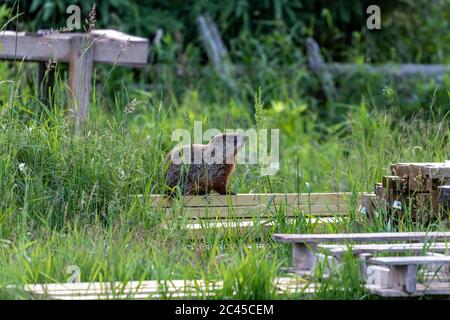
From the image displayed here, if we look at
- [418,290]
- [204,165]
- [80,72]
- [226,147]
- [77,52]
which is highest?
[77,52]

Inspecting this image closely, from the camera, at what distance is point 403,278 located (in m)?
4.17

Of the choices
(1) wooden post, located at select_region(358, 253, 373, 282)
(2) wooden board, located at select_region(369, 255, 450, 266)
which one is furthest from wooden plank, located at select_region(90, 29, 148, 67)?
(2) wooden board, located at select_region(369, 255, 450, 266)

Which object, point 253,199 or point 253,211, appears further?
point 253,199

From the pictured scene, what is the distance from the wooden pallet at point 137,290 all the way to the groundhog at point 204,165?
53.7 inches

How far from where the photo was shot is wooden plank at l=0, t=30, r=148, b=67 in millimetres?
7000

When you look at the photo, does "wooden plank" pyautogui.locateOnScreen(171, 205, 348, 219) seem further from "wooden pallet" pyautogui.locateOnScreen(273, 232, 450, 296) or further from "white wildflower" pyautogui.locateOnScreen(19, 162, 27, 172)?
"white wildflower" pyautogui.locateOnScreen(19, 162, 27, 172)

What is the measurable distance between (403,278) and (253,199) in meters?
1.66

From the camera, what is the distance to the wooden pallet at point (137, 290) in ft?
13.3

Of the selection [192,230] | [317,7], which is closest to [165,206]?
[192,230]

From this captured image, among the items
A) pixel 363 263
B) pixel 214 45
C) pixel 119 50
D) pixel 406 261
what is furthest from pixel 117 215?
pixel 214 45

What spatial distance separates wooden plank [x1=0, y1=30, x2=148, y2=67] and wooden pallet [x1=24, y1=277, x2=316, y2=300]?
3.10 m

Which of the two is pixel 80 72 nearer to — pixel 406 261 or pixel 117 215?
pixel 117 215

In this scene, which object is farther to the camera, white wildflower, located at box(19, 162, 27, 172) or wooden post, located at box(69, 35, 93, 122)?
wooden post, located at box(69, 35, 93, 122)

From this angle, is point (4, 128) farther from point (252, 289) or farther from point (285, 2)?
point (285, 2)
